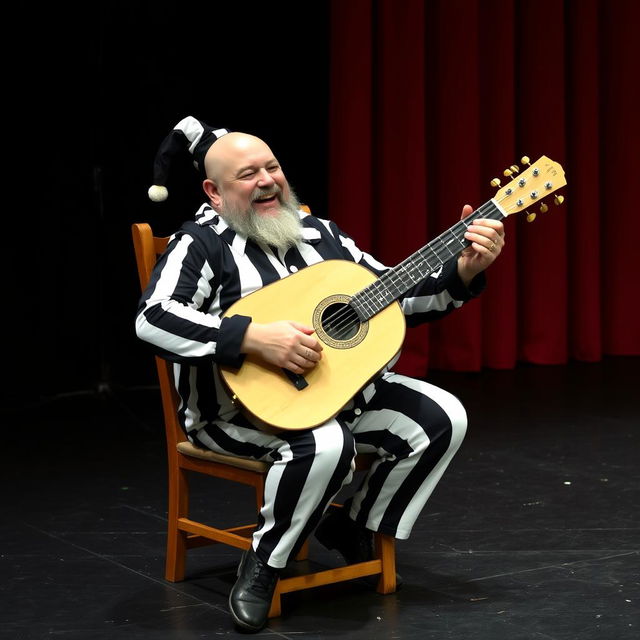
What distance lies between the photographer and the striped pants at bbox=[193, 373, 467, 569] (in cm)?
240

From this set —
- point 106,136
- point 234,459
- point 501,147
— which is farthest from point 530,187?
Answer: point 501,147

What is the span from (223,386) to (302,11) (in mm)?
3238

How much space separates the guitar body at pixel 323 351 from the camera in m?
2.42

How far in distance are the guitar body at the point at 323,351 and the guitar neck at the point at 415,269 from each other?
0.06 feet

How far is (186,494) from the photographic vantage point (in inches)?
109

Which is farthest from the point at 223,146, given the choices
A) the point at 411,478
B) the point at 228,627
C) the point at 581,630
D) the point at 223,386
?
the point at 581,630

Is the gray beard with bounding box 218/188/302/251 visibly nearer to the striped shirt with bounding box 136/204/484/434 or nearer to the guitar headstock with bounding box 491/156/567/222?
the striped shirt with bounding box 136/204/484/434

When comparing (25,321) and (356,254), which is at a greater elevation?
(356,254)

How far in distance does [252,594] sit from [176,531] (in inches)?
14.5

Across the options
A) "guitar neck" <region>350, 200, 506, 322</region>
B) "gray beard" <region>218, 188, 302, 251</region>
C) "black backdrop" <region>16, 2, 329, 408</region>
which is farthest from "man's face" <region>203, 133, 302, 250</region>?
"black backdrop" <region>16, 2, 329, 408</region>

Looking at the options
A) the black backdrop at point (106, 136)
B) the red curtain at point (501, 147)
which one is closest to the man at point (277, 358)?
the black backdrop at point (106, 136)

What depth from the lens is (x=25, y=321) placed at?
5.02 m

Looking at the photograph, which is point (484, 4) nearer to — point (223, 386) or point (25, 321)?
point (25, 321)

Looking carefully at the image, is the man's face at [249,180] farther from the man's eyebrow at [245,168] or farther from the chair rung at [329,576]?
the chair rung at [329,576]
